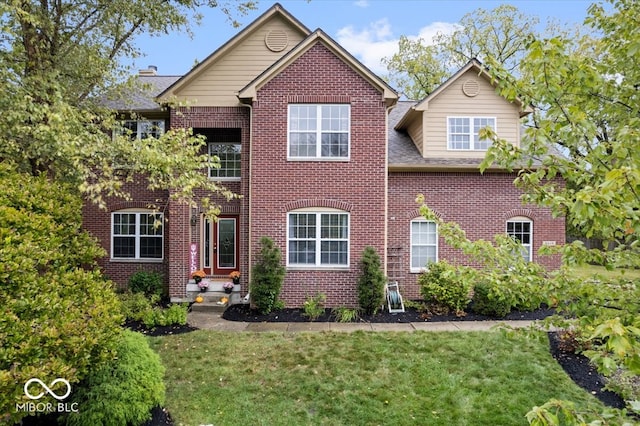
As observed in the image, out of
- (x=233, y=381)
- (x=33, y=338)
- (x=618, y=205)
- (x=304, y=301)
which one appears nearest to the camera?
(x=618, y=205)

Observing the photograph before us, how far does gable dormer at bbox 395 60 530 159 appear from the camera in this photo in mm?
11852

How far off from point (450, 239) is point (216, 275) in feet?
33.6

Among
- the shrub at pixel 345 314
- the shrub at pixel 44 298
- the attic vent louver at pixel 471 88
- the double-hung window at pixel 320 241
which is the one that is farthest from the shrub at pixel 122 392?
the attic vent louver at pixel 471 88

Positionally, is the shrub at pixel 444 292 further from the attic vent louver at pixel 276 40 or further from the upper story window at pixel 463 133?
the attic vent louver at pixel 276 40

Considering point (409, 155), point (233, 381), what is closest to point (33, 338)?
point (233, 381)

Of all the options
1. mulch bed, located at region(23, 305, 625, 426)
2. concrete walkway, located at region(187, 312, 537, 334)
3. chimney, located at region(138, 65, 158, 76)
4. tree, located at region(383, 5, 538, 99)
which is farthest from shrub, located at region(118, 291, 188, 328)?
tree, located at region(383, 5, 538, 99)

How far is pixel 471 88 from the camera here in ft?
38.9

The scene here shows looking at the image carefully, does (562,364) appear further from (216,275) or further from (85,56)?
(85,56)

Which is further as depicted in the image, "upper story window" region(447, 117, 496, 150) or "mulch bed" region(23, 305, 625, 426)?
"upper story window" region(447, 117, 496, 150)

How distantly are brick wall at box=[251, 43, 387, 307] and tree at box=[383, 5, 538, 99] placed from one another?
15.1 meters

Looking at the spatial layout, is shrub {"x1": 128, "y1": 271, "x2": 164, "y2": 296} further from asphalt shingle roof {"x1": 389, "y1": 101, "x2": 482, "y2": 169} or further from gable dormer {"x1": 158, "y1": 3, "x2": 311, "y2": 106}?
asphalt shingle roof {"x1": 389, "y1": 101, "x2": 482, "y2": 169}

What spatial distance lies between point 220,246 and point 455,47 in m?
21.3

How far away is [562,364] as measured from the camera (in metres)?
6.80

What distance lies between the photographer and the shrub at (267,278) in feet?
32.9
